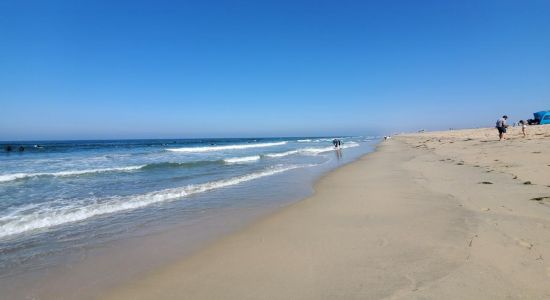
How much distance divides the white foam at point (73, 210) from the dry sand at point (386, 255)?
4.16 m

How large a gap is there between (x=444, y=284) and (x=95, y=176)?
15.8 meters

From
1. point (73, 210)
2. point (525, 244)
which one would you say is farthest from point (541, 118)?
point (73, 210)

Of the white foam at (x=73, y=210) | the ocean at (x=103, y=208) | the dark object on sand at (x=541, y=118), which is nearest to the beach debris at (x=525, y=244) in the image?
the ocean at (x=103, y=208)

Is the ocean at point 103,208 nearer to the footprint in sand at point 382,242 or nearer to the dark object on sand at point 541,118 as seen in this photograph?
the footprint in sand at point 382,242

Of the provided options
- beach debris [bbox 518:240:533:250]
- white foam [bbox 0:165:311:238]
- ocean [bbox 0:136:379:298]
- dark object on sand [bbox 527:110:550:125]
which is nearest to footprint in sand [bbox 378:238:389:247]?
beach debris [bbox 518:240:533:250]

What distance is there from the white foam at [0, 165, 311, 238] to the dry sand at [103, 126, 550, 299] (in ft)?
13.7

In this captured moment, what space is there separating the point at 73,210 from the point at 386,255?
25.6ft

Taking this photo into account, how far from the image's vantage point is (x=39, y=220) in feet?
22.6

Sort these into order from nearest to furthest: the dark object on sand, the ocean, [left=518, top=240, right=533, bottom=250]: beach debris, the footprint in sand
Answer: [left=518, top=240, right=533, bottom=250]: beach debris, the footprint in sand, the ocean, the dark object on sand

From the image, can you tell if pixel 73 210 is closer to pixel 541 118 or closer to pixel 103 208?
pixel 103 208

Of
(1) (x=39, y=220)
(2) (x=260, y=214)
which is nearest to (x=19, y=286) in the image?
(1) (x=39, y=220)

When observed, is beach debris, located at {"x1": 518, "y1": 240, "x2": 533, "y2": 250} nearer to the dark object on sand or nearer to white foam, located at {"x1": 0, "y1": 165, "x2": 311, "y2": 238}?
white foam, located at {"x1": 0, "y1": 165, "x2": 311, "y2": 238}

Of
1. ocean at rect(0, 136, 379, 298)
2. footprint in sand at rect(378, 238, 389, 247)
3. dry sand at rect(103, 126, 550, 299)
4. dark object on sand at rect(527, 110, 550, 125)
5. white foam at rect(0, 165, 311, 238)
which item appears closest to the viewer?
dry sand at rect(103, 126, 550, 299)

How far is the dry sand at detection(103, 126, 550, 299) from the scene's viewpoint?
3018mm
